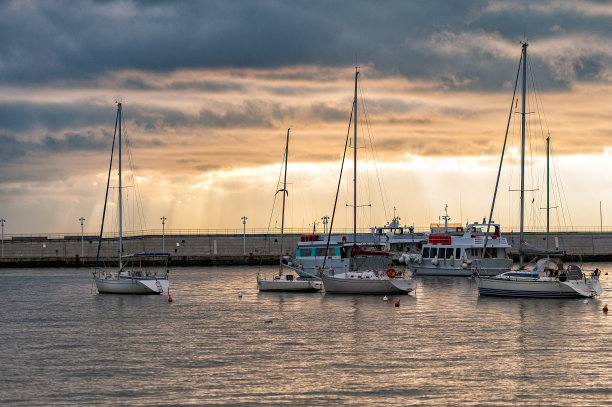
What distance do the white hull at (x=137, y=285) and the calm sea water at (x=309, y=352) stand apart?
391 centimetres

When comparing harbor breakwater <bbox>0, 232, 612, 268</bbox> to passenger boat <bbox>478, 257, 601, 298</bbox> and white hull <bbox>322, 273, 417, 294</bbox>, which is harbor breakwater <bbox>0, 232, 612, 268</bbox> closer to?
white hull <bbox>322, 273, 417, 294</bbox>

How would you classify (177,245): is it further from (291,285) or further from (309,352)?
(309,352)

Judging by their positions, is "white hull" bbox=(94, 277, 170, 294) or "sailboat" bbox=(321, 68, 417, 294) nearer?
"sailboat" bbox=(321, 68, 417, 294)

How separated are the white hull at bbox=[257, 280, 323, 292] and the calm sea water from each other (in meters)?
4.98

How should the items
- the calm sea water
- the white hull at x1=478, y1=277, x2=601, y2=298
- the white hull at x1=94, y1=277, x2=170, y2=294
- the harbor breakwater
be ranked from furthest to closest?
the harbor breakwater → the white hull at x1=94, y1=277, x2=170, y2=294 → the white hull at x1=478, y1=277, x2=601, y2=298 → the calm sea water

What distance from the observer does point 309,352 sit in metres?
34.2

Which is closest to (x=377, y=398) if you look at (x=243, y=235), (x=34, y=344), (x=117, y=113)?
(x=34, y=344)

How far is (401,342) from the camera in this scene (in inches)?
1460

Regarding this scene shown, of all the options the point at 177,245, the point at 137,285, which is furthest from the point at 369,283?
the point at 177,245

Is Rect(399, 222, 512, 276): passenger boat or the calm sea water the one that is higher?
Rect(399, 222, 512, 276): passenger boat

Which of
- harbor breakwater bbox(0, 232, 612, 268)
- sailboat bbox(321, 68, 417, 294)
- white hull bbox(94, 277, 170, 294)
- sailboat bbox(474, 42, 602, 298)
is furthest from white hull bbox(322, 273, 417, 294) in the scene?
harbor breakwater bbox(0, 232, 612, 268)

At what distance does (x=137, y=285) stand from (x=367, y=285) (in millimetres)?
16403

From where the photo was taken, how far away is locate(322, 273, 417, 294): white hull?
59.2 m

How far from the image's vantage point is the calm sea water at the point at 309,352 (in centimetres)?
2603
